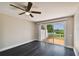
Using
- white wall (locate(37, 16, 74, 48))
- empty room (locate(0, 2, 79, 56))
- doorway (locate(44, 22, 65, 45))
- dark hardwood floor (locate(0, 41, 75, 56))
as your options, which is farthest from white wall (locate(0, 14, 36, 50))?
white wall (locate(37, 16, 74, 48))

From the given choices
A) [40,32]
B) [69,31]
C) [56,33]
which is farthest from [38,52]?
[40,32]

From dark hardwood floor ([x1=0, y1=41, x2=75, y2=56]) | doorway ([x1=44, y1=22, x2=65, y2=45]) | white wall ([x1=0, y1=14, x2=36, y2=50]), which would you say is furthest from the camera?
doorway ([x1=44, y1=22, x2=65, y2=45])

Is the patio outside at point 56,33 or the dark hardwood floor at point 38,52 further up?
the patio outside at point 56,33

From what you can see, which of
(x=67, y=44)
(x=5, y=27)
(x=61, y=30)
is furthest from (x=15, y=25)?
(x=67, y=44)

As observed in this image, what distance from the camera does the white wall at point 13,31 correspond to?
4043 millimetres

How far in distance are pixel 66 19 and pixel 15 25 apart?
137 inches

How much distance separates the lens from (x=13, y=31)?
4746 millimetres

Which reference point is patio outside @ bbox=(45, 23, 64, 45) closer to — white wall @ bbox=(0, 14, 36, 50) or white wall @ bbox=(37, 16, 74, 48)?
white wall @ bbox=(37, 16, 74, 48)

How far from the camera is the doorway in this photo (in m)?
5.58

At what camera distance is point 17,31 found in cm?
514

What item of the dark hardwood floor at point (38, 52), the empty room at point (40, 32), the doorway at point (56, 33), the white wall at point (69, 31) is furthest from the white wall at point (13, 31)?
the white wall at point (69, 31)

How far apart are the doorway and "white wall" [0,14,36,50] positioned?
192 cm

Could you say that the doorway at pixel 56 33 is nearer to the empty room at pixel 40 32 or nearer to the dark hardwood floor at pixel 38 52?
the empty room at pixel 40 32

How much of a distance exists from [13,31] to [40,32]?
2919 mm
